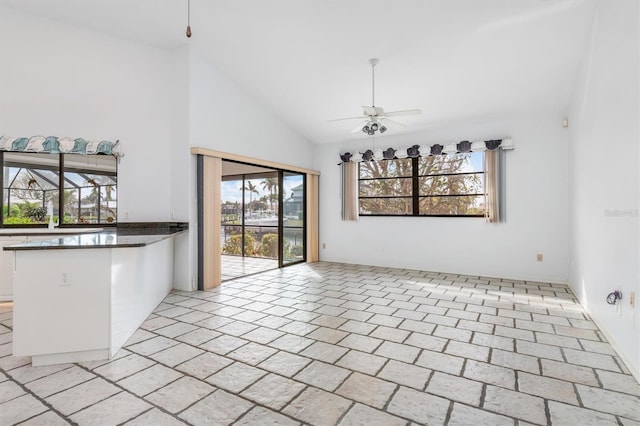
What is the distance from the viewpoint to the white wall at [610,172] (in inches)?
94.4

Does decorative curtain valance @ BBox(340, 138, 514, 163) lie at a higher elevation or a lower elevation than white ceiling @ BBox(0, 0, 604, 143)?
lower

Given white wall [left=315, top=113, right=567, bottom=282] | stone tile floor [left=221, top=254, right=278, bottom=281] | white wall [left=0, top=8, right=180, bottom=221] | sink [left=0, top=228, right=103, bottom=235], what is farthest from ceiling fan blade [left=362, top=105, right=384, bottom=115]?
sink [left=0, top=228, right=103, bottom=235]

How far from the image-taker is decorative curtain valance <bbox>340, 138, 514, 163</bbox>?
5508mm

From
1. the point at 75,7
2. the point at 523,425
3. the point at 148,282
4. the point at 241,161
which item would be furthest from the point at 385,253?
the point at 75,7

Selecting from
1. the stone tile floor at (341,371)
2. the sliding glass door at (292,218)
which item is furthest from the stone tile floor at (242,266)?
the stone tile floor at (341,371)

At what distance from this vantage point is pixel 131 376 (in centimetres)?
235

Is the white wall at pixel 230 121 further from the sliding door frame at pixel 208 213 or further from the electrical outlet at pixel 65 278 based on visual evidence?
the electrical outlet at pixel 65 278

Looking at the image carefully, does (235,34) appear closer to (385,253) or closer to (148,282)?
(148,282)

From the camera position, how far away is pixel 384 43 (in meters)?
3.97

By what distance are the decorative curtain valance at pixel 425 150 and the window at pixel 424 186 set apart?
0.18 metres

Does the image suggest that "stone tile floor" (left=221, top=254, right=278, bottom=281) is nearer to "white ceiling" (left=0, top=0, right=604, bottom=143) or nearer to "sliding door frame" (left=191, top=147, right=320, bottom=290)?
"sliding door frame" (left=191, top=147, right=320, bottom=290)

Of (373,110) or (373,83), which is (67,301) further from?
(373,83)

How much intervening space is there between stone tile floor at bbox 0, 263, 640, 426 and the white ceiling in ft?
9.69

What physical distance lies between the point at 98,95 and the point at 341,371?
4791mm
